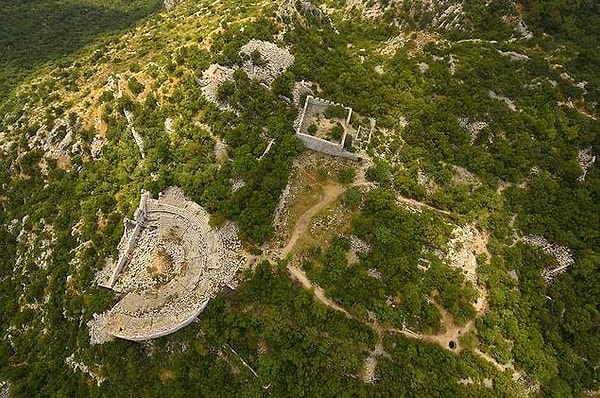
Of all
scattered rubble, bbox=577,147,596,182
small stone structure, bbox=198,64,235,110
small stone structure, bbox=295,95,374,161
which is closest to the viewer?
small stone structure, bbox=295,95,374,161

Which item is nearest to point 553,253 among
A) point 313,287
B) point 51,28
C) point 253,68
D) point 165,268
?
point 313,287

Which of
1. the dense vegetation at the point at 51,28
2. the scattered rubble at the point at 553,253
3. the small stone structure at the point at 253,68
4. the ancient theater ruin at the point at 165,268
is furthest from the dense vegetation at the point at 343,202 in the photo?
the dense vegetation at the point at 51,28

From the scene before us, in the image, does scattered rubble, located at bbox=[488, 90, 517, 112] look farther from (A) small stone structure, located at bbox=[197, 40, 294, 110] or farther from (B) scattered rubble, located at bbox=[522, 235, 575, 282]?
(A) small stone structure, located at bbox=[197, 40, 294, 110]

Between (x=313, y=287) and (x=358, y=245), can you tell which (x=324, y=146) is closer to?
(x=358, y=245)

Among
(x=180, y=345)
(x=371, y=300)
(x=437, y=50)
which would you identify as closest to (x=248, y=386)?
(x=180, y=345)

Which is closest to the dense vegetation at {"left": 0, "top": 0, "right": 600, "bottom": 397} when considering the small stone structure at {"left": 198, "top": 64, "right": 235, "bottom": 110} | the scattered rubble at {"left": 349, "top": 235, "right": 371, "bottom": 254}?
the scattered rubble at {"left": 349, "top": 235, "right": 371, "bottom": 254}
